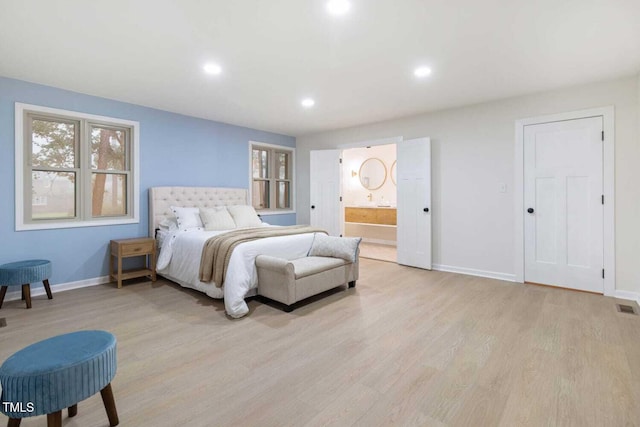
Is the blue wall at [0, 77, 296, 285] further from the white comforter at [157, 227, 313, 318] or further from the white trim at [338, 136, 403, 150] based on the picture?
the white trim at [338, 136, 403, 150]

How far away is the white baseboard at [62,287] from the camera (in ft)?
11.2

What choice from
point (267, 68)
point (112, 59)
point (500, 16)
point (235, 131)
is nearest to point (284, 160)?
point (235, 131)

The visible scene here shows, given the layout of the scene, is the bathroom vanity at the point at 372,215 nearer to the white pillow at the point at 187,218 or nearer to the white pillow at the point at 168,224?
the white pillow at the point at 187,218

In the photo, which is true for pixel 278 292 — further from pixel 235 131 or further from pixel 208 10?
pixel 235 131

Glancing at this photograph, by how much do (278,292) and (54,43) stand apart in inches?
118

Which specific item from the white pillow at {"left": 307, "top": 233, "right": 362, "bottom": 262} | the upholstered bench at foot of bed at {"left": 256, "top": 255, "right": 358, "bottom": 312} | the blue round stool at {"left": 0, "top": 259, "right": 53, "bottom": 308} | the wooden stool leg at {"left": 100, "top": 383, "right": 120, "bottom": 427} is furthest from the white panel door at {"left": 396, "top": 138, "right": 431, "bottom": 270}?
the blue round stool at {"left": 0, "top": 259, "right": 53, "bottom": 308}

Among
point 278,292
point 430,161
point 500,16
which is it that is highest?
point 500,16

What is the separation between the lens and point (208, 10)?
219cm

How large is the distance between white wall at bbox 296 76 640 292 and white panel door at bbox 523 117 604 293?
173 mm

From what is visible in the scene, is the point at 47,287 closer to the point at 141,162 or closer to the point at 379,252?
the point at 141,162

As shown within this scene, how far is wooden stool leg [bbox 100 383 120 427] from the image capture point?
153 cm

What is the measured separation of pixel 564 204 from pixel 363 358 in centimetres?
334

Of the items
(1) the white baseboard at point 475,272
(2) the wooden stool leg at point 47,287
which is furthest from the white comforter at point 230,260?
(1) the white baseboard at point 475,272

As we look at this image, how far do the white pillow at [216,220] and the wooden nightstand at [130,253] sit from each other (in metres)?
0.70
